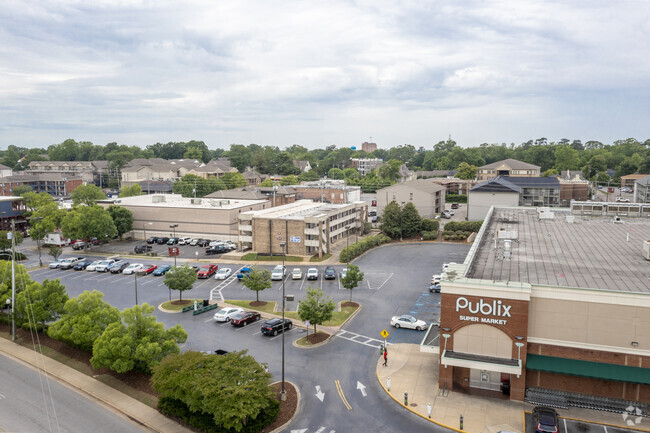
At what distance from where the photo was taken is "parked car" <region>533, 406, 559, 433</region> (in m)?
24.3

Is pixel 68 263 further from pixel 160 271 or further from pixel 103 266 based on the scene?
pixel 160 271

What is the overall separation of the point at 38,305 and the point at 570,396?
40290 millimetres

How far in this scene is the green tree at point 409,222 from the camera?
3214 inches

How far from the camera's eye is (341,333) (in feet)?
131

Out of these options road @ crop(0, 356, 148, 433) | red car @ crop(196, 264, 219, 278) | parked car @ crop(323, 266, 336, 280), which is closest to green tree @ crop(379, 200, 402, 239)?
parked car @ crop(323, 266, 336, 280)

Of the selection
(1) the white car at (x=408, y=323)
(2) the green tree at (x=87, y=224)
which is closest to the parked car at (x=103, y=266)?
(2) the green tree at (x=87, y=224)

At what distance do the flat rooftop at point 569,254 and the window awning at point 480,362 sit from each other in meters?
5.04

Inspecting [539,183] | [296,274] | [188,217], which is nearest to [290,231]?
[296,274]

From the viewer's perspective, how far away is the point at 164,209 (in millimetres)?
85375

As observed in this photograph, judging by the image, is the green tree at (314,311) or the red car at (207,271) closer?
the green tree at (314,311)

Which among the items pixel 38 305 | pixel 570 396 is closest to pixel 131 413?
pixel 38 305

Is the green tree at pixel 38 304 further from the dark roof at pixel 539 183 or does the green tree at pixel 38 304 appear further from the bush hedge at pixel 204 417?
the dark roof at pixel 539 183

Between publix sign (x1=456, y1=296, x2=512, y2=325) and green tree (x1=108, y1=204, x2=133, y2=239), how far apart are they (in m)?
69.4

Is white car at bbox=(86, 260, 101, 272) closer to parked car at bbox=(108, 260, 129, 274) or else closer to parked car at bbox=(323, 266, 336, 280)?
parked car at bbox=(108, 260, 129, 274)
